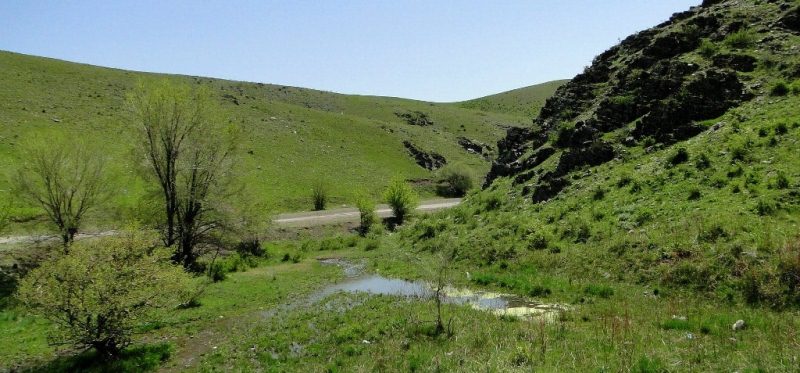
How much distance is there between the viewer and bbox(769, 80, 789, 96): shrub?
31125 mm

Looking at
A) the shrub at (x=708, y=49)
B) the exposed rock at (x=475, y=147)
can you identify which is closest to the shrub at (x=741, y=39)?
the shrub at (x=708, y=49)

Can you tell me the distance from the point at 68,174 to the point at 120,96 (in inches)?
2296

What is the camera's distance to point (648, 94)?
39.9 meters

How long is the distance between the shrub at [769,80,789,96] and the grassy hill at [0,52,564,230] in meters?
40.4

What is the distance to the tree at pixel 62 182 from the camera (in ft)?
106

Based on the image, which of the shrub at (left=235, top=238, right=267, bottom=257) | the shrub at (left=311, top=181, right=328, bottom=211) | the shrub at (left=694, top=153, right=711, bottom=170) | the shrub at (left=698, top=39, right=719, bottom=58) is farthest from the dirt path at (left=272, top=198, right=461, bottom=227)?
the shrub at (left=694, top=153, right=711, bottom=170)

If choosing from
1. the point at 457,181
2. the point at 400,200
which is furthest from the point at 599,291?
the point at 457,181

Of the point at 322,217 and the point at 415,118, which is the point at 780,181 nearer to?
the point at 322,217

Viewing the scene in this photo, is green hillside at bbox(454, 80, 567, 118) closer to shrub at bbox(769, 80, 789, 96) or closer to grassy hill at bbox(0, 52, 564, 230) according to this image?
grassy hill at bbox(0, 52, 564, 230)

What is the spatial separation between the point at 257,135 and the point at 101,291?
69.0 m

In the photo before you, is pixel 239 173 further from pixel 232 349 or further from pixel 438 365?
pixel 438 365

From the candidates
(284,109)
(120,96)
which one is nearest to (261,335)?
(120,96)

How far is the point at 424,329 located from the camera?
61.3ft

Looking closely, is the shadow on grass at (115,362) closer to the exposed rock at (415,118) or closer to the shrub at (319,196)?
the shrub at (319,196)
